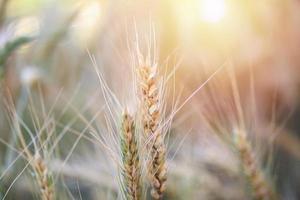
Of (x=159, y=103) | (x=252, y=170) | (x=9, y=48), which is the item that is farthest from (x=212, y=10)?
(x=9, y=48)

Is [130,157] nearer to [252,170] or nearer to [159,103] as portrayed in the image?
[159,103]

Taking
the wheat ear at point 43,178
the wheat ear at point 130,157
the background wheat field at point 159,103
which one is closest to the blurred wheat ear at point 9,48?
the background wheat field at point 159,103

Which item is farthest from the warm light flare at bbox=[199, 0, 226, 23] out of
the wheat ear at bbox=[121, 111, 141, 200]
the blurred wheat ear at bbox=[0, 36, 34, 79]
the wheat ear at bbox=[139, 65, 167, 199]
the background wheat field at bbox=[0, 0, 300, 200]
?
the blurred wheat ear at bbox=[0, 36, 34, 79]

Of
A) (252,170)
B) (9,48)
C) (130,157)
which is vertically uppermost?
(9,48)

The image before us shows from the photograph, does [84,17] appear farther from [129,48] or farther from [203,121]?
[203,121]

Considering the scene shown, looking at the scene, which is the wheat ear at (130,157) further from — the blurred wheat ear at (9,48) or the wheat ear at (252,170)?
the blurred wheat ear at (9,48)

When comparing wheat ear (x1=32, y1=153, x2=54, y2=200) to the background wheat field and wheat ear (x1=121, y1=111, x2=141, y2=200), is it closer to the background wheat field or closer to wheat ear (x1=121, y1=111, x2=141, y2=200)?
the background wheat field

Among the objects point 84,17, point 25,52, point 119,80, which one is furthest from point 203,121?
point 25,52
